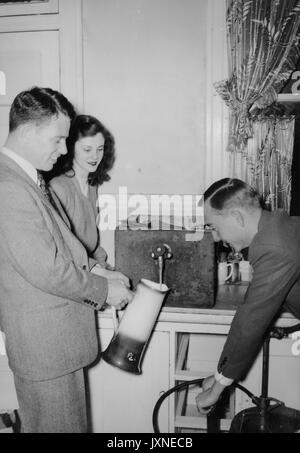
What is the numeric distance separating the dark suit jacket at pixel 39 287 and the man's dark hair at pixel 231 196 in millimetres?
508

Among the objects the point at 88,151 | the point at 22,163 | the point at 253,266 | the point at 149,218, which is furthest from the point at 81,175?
the point at 253,266

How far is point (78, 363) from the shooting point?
4.24 ft

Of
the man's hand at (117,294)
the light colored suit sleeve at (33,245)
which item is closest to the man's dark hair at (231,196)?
the man's hand at (117,294)

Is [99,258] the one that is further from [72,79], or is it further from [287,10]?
[287,10]

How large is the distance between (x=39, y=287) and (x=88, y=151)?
2.94 feet

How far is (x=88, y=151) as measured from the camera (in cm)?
190

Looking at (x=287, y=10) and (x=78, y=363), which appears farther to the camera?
(x=287, y=10)

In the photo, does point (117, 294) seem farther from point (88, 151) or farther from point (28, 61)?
point (28, 61)

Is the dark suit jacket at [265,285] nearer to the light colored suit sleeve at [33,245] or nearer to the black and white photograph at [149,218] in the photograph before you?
the black and white photograph at [149,218]

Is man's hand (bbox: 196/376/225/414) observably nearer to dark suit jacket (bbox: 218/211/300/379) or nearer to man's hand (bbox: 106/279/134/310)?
dark suit jacket (bbox: 218/211/300/379)

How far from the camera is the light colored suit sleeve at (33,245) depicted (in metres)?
1.12

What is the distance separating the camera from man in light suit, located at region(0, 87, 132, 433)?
1.13m

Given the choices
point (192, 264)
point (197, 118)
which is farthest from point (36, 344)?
point (197, 118)
